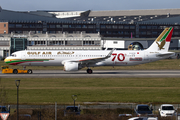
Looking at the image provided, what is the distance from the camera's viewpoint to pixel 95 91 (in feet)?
116

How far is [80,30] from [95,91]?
119m

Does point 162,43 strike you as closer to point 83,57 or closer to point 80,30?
point 83,57

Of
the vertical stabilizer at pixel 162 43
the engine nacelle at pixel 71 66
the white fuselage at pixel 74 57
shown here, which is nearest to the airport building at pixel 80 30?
the white fuselage at pixel 74 57

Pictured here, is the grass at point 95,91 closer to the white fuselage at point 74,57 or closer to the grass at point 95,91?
the grass at point 95,91

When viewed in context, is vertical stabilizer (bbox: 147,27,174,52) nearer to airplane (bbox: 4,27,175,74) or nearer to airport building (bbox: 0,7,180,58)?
airplane (bbox: 4,27,175,74)

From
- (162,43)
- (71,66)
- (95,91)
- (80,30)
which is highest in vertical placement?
(80,30)

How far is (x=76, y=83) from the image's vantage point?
137 feet

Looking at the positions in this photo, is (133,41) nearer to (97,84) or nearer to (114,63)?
(114,63)

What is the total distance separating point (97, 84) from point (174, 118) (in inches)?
809

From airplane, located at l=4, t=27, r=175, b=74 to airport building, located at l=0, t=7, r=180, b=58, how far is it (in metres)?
36.8

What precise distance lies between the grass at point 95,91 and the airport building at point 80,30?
51.8 m

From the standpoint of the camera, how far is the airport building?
95375 mm

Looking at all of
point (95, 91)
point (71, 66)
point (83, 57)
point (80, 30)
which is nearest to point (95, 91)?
point (95, 91)

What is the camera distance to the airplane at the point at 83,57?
179ft
